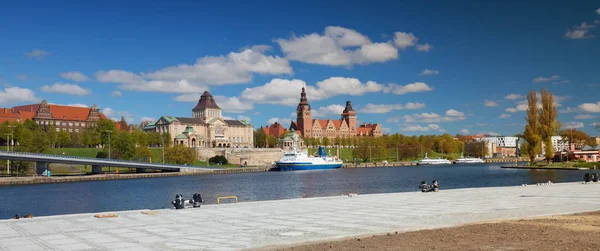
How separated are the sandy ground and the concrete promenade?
1.00 m

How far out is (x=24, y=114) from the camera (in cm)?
15150

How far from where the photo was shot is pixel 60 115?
159250 millimetres

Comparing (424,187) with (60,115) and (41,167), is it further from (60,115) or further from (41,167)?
(60,115)

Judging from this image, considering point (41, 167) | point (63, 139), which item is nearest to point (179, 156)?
point (63, 139)

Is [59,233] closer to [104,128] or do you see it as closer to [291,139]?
[104,128]

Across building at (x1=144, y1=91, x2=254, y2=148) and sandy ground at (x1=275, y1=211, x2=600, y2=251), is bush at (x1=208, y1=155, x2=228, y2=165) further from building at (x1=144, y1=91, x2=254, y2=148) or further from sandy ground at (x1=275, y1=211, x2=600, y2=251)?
sandy ground at (x1=275, y1=211, x2=600, y2=251)

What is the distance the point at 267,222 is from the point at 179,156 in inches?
4119

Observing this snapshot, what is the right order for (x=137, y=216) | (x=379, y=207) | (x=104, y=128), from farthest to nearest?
(x=104, y=128) < (x=379, y=207) < (x=137, y=216)

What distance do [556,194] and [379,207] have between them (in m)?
12.2

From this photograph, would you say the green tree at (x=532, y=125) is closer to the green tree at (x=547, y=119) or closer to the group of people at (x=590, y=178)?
the green tree at (x=547, y=119)

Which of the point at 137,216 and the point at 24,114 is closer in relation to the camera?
the point at 137,216

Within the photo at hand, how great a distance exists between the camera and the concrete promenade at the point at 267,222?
591 inches

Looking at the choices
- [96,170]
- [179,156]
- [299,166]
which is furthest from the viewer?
[299,166]

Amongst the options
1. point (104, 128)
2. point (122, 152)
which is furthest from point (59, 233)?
point (104, 128)
